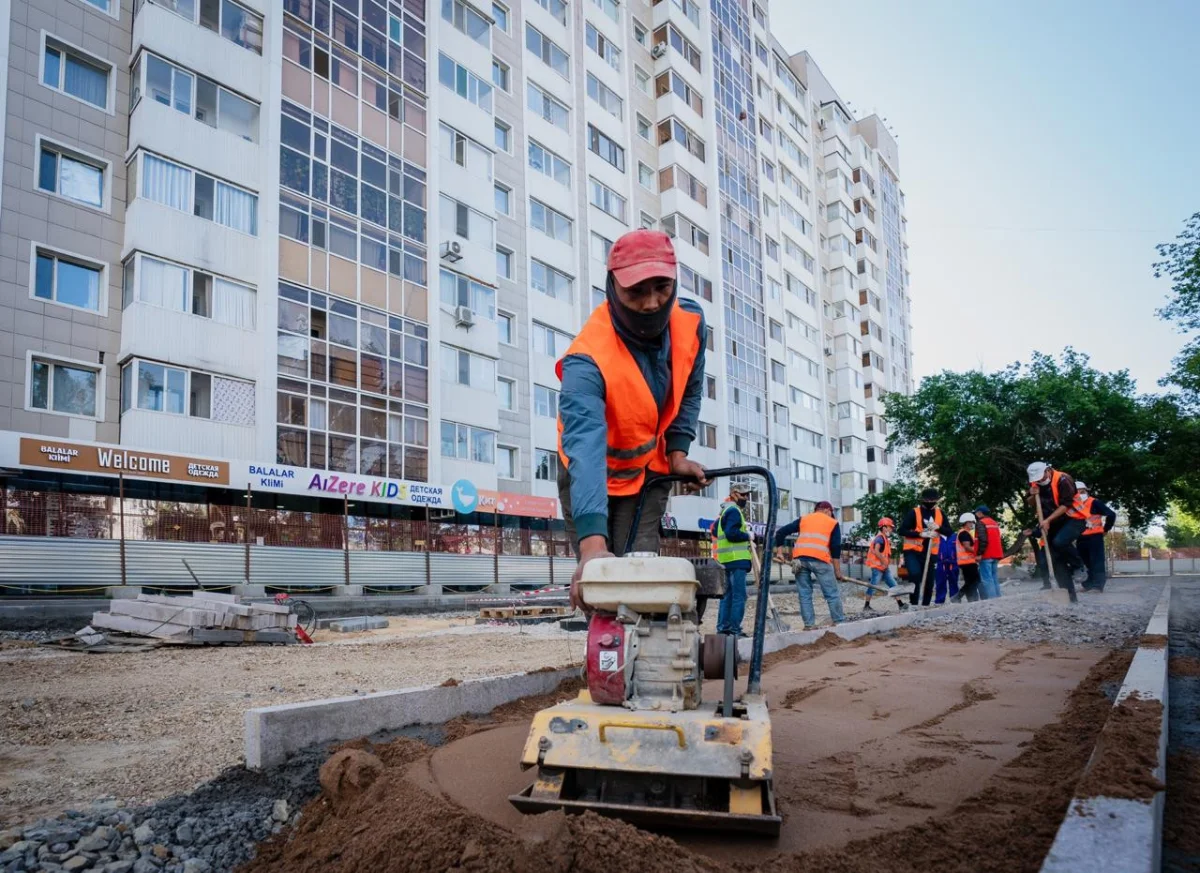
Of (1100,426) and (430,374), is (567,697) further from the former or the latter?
(1100,426)

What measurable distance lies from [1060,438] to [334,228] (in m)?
30.4

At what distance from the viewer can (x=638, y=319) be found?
3.55 m

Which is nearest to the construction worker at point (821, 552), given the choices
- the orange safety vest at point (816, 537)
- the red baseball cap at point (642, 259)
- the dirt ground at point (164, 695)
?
the orange safety vest at point (816, 537)

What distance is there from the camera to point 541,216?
33.4 metres

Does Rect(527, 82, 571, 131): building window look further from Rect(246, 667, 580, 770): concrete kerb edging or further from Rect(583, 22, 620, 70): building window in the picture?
Rect(246, 667, 580, 770): concrete kerb edging

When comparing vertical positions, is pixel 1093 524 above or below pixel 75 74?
below

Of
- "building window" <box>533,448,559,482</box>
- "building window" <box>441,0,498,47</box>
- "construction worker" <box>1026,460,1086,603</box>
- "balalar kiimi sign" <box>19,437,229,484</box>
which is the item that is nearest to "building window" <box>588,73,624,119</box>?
"building window" <box>441,0,498,47</box>

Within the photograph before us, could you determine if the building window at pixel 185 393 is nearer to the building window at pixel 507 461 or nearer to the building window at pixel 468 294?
the building window at pixel 468 294

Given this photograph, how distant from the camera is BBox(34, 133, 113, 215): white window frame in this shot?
19.4 meters

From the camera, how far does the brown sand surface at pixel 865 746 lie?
283 centimetres

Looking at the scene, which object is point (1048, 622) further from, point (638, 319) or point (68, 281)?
point (68, 281)

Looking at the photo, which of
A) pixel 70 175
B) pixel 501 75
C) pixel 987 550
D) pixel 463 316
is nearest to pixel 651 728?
pixel 987 550

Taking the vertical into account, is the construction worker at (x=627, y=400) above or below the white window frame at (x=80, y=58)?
below

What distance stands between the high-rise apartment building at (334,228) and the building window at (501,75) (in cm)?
15
